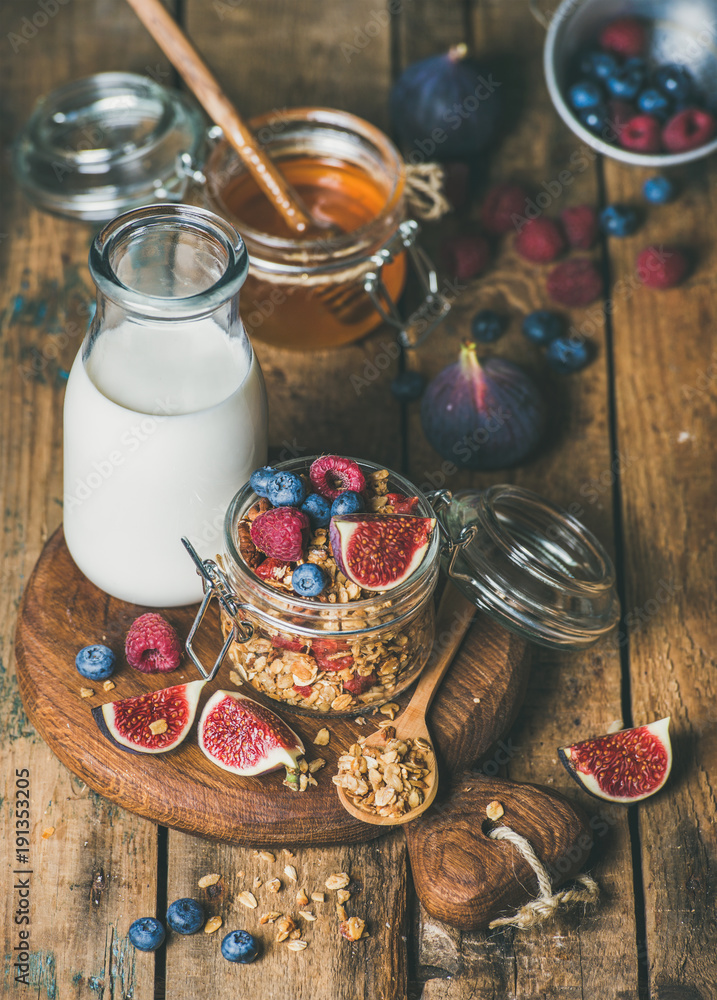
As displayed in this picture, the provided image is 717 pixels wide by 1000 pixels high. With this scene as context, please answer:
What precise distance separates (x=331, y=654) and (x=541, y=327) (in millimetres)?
936

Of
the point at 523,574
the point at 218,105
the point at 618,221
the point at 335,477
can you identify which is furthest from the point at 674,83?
the point at 335,477

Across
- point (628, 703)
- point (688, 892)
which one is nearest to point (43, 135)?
point (628, 703)

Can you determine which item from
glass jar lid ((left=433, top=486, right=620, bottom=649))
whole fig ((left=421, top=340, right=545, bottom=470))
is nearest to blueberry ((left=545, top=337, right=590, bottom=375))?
whole fig ((left=421, top=340, right=545, bottom=470))

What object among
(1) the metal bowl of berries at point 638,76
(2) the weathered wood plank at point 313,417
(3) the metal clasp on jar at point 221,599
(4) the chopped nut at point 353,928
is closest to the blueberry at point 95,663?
(3) the metal clasp on jar at point 221,599

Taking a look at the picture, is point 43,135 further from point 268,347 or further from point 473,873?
point 473,873

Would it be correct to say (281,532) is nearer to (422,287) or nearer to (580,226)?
(422,287)

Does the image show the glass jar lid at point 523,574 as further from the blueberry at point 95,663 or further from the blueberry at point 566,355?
the blueberry at point 95,663

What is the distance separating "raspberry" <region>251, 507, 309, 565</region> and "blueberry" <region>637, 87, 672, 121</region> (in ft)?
4.57

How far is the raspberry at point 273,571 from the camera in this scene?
1372 millimetres

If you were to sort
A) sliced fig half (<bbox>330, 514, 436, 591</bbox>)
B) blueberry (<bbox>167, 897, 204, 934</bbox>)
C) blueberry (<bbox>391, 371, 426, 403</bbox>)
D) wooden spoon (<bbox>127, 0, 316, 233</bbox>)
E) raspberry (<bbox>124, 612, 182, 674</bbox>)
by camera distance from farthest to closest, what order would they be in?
blueberry (<bbox>391, 371, 426, 403</bbox>) → wooden spoon (<bbox>127, 0, 316, 233</bbox>) → raspberry (<bbox>124, 612, 182, 674</bbox>) → blueberry (<bbox>167, 897, 204, 934</bbox>) → sliced fig half (<bbox>330, 514, 436, 591</bbox>)

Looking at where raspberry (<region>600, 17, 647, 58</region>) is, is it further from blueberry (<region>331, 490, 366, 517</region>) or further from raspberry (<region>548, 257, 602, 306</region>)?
blueberry (<region>331, 490, 366, 517</region>)

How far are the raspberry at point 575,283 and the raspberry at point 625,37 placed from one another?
53cm

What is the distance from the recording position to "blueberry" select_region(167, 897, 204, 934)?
4.69ft

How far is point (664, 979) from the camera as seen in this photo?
4.73 ft
